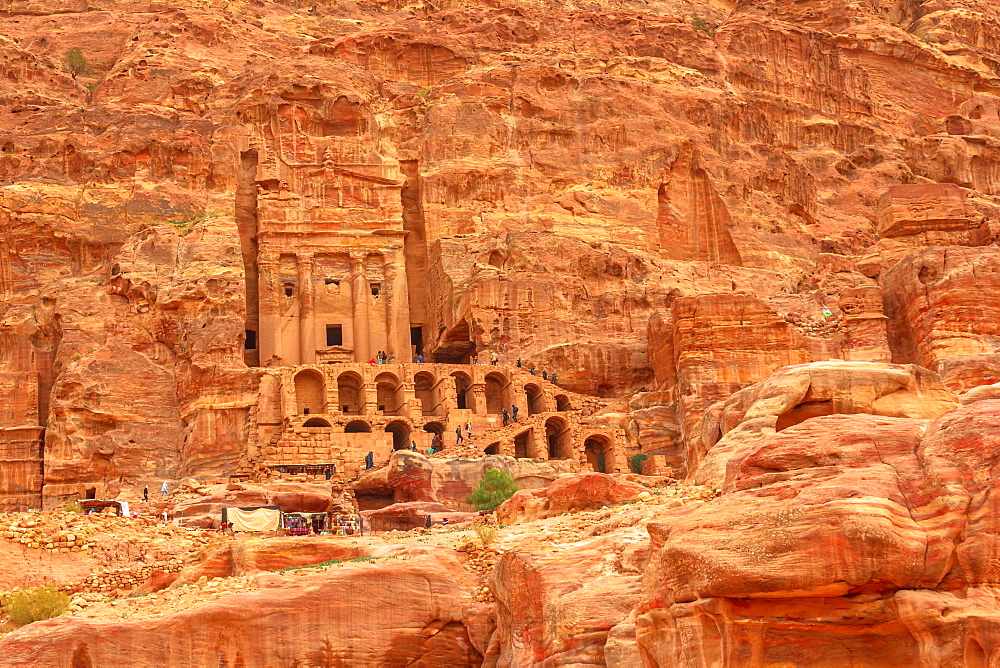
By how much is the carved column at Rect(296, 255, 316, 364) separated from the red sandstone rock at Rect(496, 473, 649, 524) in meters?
34.0

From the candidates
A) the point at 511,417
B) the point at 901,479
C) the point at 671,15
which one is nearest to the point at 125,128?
the point at 511,417

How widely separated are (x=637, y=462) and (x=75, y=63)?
47671mm

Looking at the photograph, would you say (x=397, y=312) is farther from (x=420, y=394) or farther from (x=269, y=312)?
(x=420, y=394)

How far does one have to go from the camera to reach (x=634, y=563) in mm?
27453

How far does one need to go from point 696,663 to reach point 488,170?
56.2m

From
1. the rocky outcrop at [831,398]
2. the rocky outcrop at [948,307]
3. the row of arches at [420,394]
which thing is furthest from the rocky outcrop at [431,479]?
the rocky outcrop at [831,398]

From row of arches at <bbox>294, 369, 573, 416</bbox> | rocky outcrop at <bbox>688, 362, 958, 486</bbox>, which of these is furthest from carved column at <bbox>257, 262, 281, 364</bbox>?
rocky outcrop at <bbox>688, 362, 958, 486</bbox>

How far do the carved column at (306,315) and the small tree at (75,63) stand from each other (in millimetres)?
24324

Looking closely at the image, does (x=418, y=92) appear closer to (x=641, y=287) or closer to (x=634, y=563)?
(x=641, y=287)

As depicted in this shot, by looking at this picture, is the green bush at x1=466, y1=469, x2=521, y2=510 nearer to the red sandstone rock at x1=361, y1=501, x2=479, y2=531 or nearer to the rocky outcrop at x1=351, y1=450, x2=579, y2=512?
the rocky outcrop at x1=351, y1=450, x2=579, y2=512

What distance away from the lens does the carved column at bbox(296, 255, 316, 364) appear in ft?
236

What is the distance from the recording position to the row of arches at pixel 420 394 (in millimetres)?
64062

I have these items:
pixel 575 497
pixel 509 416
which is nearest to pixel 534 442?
pixel 509 416

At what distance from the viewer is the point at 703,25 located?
104875 mm
